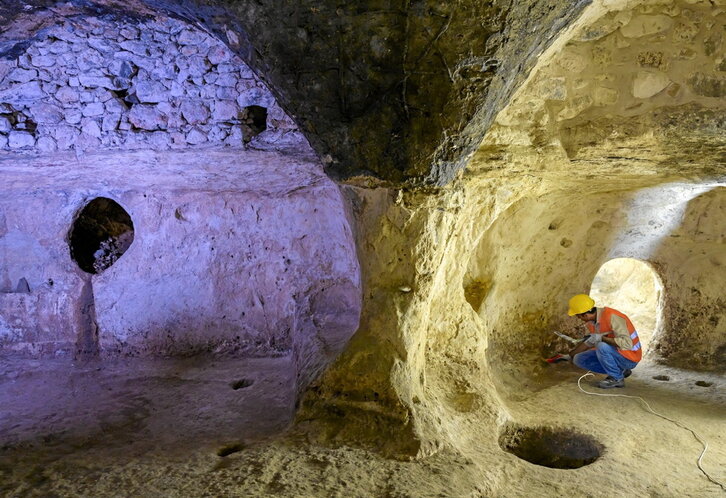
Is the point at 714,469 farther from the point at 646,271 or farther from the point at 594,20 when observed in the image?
the point at 646,271

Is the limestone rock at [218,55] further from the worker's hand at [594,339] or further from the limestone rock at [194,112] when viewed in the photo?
the worker's hand at [594,339]

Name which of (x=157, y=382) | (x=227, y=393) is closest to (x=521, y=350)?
(x=227, y=393)

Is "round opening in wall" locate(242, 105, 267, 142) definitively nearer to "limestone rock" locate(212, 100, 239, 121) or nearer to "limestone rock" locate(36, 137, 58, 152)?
"limestone rock" locate(212, 100, 239, 121)

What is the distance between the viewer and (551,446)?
3.65 metres

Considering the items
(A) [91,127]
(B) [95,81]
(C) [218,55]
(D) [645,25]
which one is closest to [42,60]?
(B) [95,81]

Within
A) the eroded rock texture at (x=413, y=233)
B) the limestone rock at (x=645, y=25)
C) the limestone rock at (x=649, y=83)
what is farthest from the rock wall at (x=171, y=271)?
the limestone rock at (x=645, y=25)

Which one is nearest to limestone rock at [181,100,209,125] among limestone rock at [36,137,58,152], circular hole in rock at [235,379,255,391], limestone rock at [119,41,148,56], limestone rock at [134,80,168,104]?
limestone rock at [134,80,168,104]

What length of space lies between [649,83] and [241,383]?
12.2ft

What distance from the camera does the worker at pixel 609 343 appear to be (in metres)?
4.93

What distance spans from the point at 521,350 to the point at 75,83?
475cm

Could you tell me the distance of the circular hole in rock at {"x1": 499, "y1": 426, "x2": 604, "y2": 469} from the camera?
139 inches

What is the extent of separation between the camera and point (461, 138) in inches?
104

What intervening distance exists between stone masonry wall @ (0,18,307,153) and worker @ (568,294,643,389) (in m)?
3.10

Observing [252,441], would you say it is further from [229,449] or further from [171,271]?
[171,271]
